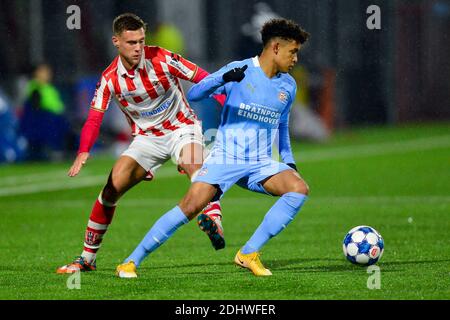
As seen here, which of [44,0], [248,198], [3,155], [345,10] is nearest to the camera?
[248,198]

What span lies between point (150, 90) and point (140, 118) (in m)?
0.28

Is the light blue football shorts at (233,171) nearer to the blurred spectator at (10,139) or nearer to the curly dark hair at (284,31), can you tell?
the curly dark hair at (284,31)

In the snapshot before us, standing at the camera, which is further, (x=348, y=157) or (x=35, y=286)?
(x=348, y=157)

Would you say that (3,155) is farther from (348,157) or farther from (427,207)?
(427,207)

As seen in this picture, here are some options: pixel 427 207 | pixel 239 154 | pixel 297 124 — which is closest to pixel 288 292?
pixel 239 154

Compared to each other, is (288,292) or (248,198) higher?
(288,292)

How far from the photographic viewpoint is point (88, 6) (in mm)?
24938

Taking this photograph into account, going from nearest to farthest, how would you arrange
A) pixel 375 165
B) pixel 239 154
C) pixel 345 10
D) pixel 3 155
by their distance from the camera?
pixel 239 154, pixel 375 165, pixel 3 155, pixel 345 10

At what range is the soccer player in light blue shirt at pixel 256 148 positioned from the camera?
836 cm

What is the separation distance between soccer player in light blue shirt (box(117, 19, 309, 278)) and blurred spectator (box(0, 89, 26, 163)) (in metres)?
13.2

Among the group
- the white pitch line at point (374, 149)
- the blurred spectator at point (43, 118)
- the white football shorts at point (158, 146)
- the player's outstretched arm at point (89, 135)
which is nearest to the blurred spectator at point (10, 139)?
the blurred spectator at point (43, 118)

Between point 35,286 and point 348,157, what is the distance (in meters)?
14.3

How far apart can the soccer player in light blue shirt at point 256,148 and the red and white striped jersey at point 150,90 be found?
0.70 metres

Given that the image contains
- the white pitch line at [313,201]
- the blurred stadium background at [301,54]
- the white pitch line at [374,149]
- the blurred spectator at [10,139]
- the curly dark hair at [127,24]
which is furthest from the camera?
the blurred stadium background at [301,54]
